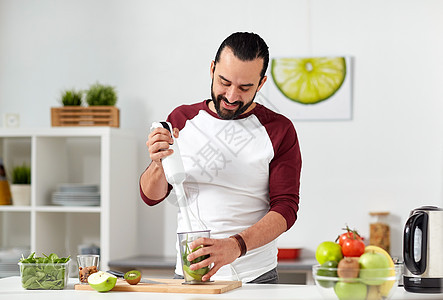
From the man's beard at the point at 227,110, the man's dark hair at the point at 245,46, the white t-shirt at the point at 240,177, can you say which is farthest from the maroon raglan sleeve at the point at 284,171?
the man's dark hair at the point at 245,46

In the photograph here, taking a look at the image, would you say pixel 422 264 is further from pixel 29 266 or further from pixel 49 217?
pixel 49 217

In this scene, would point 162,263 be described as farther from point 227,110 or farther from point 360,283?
point 360,283

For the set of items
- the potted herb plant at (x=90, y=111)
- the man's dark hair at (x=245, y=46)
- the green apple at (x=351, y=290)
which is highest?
the man's dark hair at (x=245, y=46)

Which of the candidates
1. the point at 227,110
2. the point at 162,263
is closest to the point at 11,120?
the point at 162,263

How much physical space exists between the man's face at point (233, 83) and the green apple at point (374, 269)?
0.75m

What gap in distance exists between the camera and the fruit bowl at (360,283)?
1438 mm

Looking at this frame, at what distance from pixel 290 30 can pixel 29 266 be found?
2.45 m

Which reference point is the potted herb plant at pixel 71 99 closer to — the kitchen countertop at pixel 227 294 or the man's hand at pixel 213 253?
the kitchen countertop at pixel 227 294

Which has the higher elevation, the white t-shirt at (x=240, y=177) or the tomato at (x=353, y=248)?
the white t-shirt at (x=240, y=177)

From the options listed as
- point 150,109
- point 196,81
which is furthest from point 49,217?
point 196,81

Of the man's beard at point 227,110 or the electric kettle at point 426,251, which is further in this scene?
the man's beard at point 227,110

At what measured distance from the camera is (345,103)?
374cm

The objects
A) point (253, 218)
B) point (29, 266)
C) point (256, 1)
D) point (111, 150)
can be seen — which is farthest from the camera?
point (256, 1)

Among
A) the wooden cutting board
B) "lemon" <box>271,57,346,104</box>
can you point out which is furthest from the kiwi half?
"lemon" <box>271,57,346,104</box>
